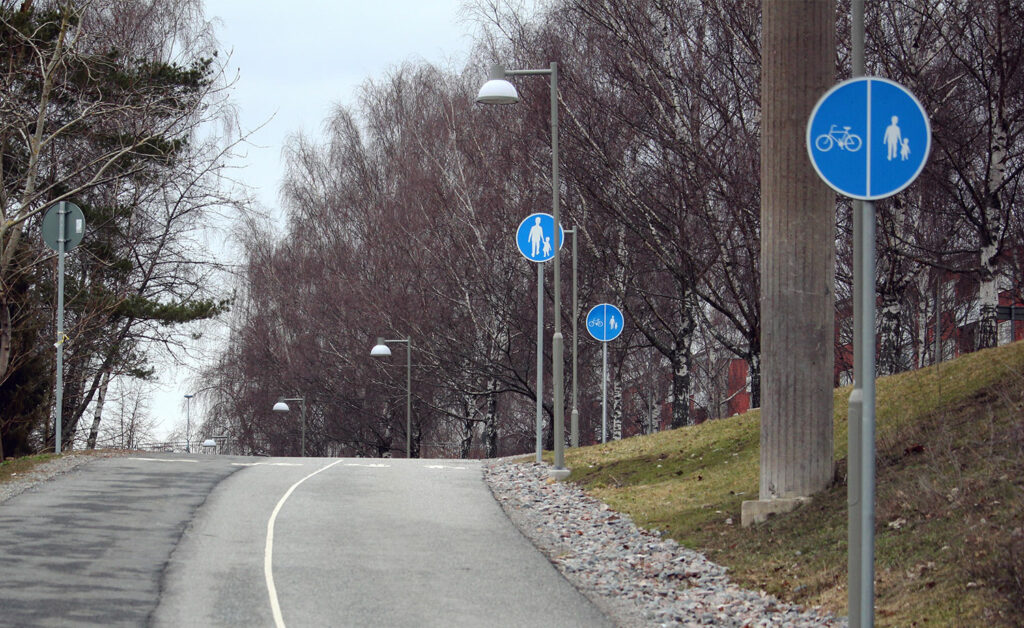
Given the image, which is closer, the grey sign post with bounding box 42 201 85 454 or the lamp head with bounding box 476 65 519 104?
the lamp head with bounding box 476 65 519 104

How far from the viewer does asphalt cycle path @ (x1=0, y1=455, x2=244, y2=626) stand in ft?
36.9

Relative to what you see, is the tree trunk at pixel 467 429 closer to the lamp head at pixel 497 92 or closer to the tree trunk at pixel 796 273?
the lamp head at pixel 497 92

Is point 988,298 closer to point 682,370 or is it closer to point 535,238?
point 535,238

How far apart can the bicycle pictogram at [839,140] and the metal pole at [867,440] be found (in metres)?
0.40

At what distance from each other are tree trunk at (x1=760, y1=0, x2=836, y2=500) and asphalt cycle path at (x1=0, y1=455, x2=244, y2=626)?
21.2 ft

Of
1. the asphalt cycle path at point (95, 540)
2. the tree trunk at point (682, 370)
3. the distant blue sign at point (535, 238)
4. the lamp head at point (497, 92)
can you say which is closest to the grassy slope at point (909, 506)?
the distant blue sign at point (535, 238)

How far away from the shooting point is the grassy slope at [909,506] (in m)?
9.74

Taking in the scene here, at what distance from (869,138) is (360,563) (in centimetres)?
720

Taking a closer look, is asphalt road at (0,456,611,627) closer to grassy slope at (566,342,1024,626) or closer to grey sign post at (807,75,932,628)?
grassy slope at (566,342,1024,626)

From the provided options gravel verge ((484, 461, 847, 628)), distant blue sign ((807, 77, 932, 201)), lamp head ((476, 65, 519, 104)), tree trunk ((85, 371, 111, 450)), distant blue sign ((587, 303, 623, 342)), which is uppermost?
lamp head ((476, 65, 519, 104))

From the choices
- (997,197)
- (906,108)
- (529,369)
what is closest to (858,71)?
(906,108)

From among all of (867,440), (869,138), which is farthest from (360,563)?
(869,138)

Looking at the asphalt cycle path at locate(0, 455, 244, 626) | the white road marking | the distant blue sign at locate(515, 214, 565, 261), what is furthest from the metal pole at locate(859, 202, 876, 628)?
the distant blue sign at locate(515, 214, 565, 261)

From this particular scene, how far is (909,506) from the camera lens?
12.0 m
